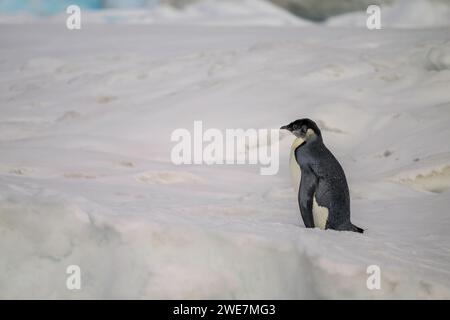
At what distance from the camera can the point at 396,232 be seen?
15.8 feet

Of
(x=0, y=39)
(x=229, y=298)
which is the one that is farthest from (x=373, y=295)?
(x=0, y=39)

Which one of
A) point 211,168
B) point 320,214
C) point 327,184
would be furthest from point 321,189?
point 211,168

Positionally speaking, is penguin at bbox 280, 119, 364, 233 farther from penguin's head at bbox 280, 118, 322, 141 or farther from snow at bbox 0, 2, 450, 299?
snow at bbox 0, 2, 450, 299

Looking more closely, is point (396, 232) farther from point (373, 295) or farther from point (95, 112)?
point (95, 112)

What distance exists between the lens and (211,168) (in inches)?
309

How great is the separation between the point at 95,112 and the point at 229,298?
906cm

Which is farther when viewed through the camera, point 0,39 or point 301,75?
point 0,39

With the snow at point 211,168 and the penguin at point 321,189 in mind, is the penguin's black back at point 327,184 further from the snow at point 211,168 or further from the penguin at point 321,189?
the snow at point 211,168

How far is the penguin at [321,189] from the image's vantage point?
453 cm

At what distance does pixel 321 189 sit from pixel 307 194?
105mm

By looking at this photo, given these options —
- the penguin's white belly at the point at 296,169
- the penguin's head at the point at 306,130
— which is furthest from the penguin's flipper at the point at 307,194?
the penguin's head at the point at 306,130

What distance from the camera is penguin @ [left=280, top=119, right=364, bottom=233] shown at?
14.9 feet

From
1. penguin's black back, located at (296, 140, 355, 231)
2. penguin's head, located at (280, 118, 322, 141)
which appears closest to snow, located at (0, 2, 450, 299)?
penguin's black back, located at (296, 140, 355, 231)
